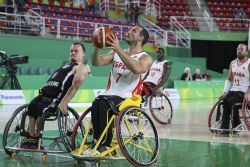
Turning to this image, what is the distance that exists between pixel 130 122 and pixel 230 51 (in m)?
24.5

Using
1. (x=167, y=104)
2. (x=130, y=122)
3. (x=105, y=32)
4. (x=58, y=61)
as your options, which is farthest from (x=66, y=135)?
(x=58, y=61)

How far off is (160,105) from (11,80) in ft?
19.5

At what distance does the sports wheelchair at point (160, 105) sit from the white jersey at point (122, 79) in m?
5.27

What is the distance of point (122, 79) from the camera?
19.2 feet

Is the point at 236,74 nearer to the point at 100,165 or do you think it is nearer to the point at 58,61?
the point at 100,165

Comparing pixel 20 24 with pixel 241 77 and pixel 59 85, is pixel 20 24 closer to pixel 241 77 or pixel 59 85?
pixel 241 77

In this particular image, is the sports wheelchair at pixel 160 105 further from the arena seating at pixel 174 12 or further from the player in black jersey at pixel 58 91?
the arena seating at pixel 174 12

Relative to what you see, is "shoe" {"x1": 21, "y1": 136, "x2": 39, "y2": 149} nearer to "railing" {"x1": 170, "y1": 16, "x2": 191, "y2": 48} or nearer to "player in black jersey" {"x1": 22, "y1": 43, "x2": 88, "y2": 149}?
"player in black jersey" {"x1": 22, "y1": 43, "x2": 88, "y2": 149}

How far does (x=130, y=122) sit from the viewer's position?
19.1 feet

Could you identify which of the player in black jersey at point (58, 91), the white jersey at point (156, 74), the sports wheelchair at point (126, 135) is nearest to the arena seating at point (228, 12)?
the white jersey at point (156, 74)

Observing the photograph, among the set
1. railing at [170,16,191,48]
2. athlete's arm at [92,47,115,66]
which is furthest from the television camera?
railing at [170,16,191,48]

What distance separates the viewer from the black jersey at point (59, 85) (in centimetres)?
637

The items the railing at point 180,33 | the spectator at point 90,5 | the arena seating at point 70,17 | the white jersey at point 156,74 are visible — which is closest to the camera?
the white jersey at point 156,74

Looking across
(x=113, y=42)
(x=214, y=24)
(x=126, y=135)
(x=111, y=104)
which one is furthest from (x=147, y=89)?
(x=214, y=24)
